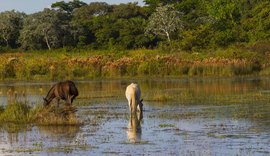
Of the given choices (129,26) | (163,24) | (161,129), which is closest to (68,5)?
(129,26)

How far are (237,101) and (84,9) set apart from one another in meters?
68.8

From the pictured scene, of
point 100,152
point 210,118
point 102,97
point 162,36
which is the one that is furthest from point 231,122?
point 162,36

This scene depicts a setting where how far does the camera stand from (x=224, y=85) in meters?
33.1

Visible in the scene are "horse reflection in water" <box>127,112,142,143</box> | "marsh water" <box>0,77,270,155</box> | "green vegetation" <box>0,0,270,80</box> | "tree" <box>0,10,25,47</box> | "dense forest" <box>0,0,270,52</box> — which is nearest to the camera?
"marsh water" <box>0,77,270,155</box>

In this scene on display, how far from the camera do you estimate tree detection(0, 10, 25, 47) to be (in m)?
74.0

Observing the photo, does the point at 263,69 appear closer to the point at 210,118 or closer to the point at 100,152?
the point at 210,118

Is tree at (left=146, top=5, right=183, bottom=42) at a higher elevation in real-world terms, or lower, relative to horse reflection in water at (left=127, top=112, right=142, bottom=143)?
higher

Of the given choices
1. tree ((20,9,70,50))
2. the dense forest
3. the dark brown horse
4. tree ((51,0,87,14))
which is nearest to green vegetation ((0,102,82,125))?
the dark brown horse

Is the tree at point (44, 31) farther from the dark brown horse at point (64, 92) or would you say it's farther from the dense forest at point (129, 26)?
the dark brown horse at point (64, 92)

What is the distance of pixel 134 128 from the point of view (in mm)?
17734

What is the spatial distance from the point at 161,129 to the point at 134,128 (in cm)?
79

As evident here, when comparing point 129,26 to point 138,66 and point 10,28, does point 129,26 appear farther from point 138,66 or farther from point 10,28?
point 138,66

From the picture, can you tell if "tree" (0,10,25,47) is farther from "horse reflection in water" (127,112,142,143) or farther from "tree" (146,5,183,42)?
"horse reflection in water" (127,112,142,143)

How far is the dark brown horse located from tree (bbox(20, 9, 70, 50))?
158 ft
